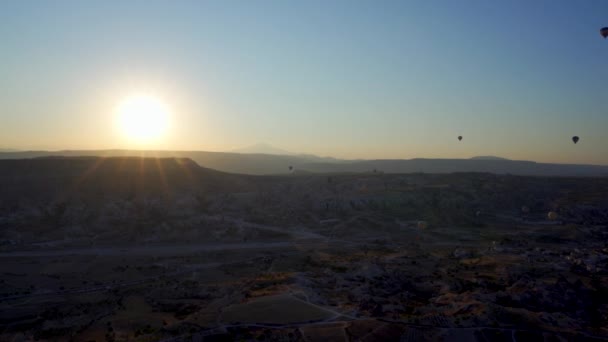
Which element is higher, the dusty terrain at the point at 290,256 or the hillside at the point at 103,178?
the hillside at the point at 103,178

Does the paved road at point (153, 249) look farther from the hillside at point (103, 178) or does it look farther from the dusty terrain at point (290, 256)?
the hillside at point (103, 178)

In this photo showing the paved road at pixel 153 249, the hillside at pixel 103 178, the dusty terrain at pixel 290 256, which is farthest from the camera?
the hillside at pixel 103 178

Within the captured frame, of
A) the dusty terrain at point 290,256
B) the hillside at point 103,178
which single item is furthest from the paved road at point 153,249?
the hillside at point 103,178

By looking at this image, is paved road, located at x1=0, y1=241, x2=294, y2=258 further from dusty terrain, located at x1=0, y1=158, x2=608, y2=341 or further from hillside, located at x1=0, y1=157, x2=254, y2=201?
hillside, located at x1=0, y1=157, x2=254, y2=201

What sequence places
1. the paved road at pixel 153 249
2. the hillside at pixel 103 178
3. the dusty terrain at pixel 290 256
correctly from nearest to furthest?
1. the dusty terrain at pixel 290 256
2. the paved road at pixel 153 249
3. the hillside at pixel 103 178

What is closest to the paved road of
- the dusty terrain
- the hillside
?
the dusty terrain

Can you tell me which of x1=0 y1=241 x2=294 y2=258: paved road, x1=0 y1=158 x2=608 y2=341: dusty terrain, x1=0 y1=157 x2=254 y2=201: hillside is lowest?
x1=0 y1=241 x2=294 y2=258: paved road

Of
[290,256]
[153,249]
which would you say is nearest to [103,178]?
[153,249]

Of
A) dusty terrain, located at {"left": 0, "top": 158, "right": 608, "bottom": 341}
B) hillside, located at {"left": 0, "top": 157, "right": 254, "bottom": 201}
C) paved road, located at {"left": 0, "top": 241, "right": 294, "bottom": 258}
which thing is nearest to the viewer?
dusty terrain, located at {"left": 0, "top": 158, "right": 608, "bottom": 341}
